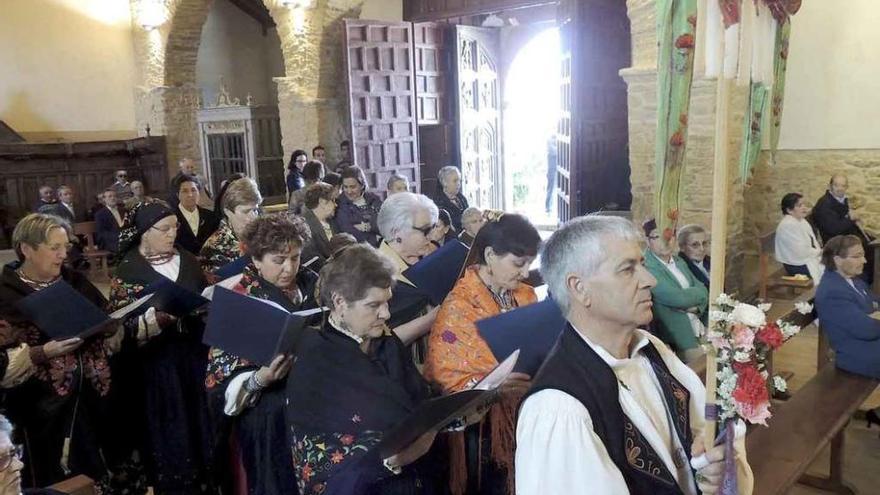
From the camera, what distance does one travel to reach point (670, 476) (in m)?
1.57

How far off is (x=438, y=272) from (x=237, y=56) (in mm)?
13449

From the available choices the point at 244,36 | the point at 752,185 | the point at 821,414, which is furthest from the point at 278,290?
the point at 244,36

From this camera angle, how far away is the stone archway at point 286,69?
33.4 ft

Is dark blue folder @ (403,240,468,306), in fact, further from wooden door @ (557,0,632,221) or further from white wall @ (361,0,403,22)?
white wall @ (361,0,403,22)

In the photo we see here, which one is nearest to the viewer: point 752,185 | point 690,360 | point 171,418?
point 171,418

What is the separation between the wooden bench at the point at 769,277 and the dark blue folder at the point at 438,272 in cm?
485

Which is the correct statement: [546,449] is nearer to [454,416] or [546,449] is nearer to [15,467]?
[454,416]

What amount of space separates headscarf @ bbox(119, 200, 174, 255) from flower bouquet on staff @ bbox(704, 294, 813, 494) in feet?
8.64

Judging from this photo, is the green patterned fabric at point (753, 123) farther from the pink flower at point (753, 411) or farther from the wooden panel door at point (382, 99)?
the wooden panel door at point (382, 99)

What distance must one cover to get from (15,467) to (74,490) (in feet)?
1.64

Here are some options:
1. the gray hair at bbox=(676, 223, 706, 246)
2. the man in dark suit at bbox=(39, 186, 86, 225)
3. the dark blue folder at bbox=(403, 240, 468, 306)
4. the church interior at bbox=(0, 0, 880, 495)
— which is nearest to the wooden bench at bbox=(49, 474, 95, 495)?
the dark blue folder at bbox=(403, 240, 468, 306)

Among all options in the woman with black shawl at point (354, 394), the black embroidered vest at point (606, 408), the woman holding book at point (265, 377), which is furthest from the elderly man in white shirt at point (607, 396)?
the woman holding book at point (265, 377)

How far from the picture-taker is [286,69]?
34.5ft

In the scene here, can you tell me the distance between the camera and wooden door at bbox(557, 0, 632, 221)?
28.8ft
